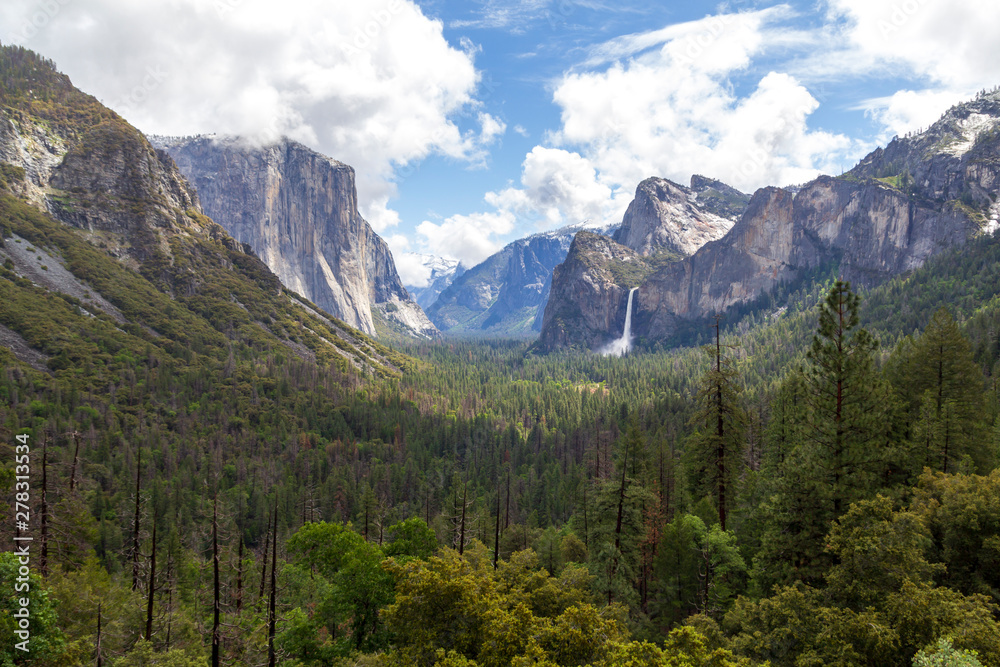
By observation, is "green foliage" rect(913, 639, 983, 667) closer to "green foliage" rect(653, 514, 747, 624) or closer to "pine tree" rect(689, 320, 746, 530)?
"green foliage" rect(653, 514, 747, 624)

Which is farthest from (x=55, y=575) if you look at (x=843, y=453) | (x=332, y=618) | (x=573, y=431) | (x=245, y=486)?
(x=573, y=431)

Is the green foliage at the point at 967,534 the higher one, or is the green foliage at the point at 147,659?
the green foliage at the point at 967,534

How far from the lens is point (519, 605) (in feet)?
70.5

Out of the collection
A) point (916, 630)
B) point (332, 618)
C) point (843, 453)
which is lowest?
point (332, 618)

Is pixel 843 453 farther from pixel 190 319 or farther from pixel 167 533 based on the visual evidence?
pixel 190 319

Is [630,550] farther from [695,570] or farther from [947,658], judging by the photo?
[947,658]

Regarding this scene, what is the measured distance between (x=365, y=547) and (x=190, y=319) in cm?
17533

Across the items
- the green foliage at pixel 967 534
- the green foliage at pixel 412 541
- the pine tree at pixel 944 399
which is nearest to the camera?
the green foliage at pixel 967 534

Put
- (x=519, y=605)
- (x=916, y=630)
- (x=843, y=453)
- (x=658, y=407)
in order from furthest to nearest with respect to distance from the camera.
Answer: (x=658, y=407) < (x=843, y=453) < (x=519, y=605) < (x=916, y=630)

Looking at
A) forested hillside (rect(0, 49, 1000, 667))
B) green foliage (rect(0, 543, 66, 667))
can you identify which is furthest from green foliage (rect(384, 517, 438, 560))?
green foliage (rect(0, 543, 66, 667))

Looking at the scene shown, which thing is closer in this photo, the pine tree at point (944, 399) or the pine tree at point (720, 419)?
the pine tree at point (944, 399)

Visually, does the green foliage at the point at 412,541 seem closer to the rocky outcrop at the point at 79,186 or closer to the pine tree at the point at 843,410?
the pine tree at the point at 843,410

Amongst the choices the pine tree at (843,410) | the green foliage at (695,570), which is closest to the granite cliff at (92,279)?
the green foliage at (695,570)

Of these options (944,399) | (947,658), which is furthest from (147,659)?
(944,399)
